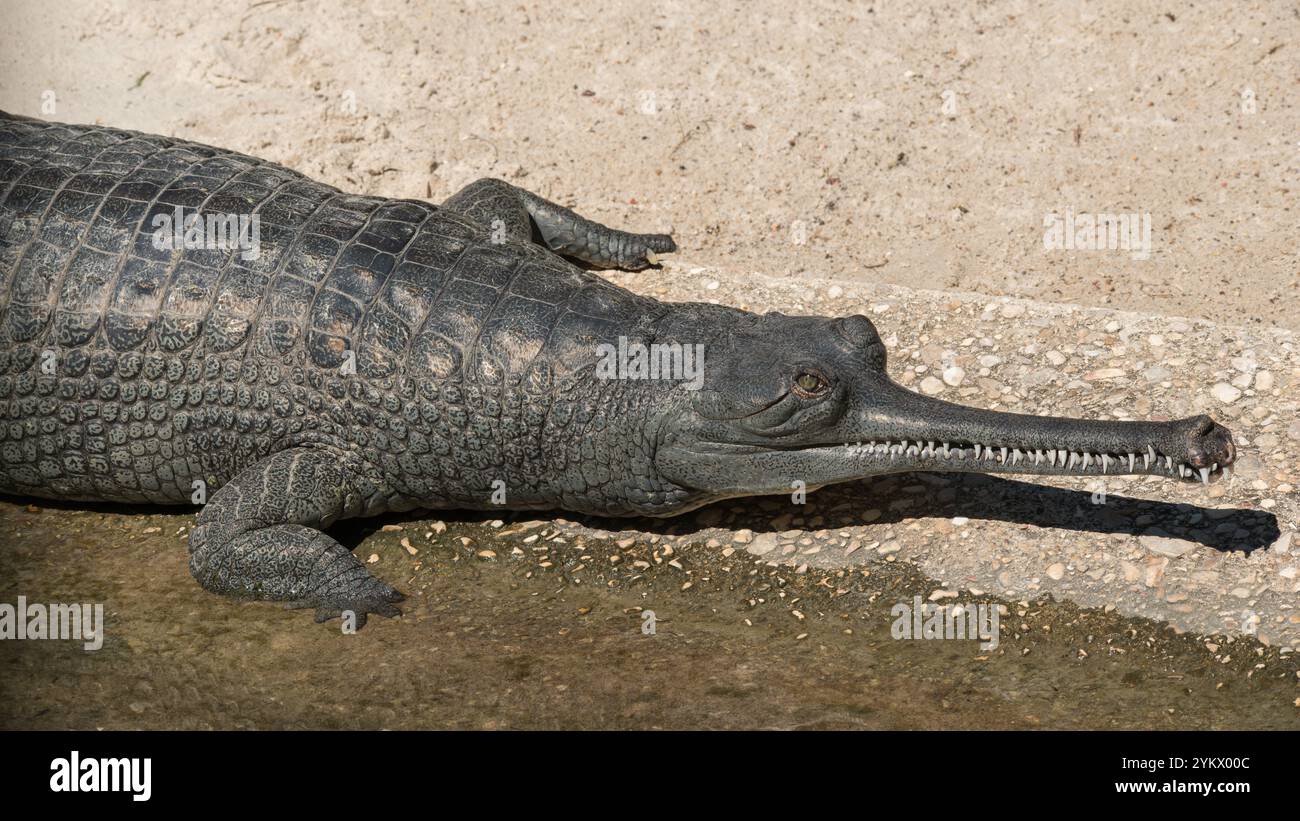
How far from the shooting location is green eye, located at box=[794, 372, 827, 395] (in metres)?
5.88

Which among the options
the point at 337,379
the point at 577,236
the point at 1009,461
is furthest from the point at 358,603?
the point at 577,236

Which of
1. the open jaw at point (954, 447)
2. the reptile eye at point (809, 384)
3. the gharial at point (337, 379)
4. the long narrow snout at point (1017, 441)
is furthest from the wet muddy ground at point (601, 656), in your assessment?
the reptile eye at point (809, 384)

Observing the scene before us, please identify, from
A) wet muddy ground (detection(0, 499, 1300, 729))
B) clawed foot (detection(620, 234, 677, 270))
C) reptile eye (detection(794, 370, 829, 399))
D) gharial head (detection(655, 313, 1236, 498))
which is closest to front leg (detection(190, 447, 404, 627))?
wet muddy ground (detection(0, 499, 1300, 729))

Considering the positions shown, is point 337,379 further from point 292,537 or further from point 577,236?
point 577,236

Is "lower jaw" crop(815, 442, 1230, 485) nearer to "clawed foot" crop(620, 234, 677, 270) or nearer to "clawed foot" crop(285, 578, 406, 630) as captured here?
"clawed foot" crop(285, 578, 406, 630)

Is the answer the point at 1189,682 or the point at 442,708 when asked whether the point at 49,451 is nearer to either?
the point at 442,708

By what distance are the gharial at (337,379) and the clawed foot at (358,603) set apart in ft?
0.04

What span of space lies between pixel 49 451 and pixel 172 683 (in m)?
2.05

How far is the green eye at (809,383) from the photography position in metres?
5.88

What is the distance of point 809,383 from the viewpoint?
5891 millimetres

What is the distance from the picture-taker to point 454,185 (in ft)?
29.8

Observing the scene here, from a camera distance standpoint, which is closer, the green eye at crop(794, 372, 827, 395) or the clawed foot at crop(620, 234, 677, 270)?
the green eye at crop(794, 372, 827, 395)

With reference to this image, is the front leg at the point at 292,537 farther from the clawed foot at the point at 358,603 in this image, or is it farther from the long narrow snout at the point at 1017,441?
the long narrow snout at the point at 1017,441

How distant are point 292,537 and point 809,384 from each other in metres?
2.62
